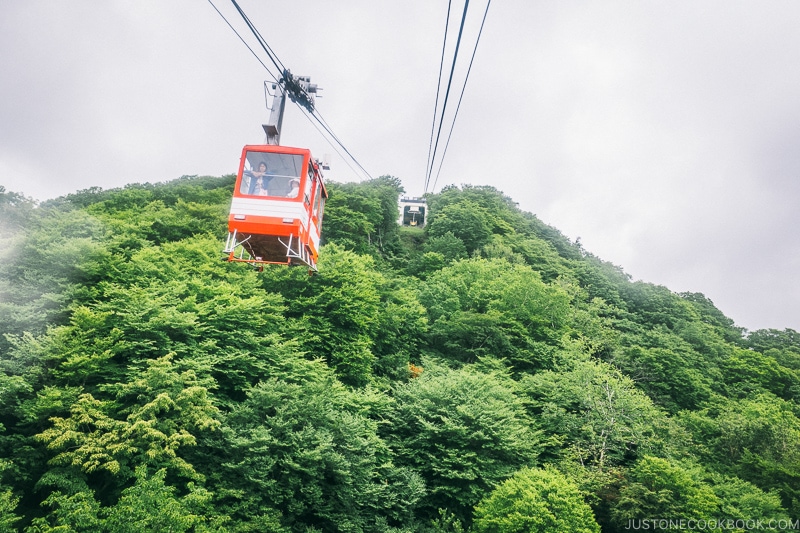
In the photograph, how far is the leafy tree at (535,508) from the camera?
15.8m

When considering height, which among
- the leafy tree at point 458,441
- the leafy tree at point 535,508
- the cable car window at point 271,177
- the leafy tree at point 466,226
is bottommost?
the leafy tree at point 535,508

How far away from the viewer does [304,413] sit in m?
16.4

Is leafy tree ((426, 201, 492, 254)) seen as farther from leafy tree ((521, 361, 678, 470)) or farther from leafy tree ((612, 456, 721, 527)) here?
leafy tree ((612, 456, 721, 527))

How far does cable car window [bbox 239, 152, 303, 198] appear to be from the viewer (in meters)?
11.1

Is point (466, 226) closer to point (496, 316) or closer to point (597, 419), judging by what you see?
point (496, 316)

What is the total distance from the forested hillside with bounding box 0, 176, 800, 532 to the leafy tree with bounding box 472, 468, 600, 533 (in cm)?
9

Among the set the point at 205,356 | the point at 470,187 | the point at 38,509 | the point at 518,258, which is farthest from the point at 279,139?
the point at 470,187

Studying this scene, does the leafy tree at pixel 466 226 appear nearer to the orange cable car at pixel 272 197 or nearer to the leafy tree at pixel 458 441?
the leafy tree at pixel 458 441

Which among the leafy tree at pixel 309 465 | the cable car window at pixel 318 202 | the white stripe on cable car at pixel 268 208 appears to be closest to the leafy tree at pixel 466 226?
the leafy tree at pixel 309 465

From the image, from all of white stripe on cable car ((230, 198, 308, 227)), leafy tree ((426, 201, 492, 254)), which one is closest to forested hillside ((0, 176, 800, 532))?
white stripe on cable car ((230, 198, 308, 227))

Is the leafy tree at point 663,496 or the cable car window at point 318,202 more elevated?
the cable car window at point 318,202

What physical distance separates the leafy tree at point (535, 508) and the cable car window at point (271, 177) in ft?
44.8

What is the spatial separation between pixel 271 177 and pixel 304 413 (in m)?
9.30

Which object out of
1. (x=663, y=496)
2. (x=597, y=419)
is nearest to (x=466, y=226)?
(x=597, y=419)
